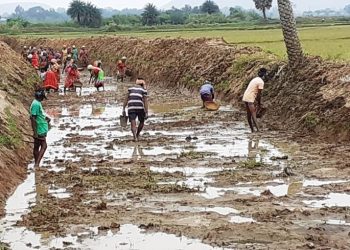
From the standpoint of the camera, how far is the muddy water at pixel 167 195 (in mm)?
8633

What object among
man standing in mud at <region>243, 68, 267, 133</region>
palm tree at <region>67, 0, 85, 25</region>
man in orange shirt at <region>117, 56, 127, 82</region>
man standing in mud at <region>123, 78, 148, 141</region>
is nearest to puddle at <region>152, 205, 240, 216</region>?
man standing in mud at <region>123, 78, 148, 141</region>

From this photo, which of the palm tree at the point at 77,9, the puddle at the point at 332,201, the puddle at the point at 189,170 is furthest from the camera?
the palm tree at the point at 77,9

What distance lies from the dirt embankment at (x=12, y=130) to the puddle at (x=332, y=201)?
457 centimetres

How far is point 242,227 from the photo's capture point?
8797mm

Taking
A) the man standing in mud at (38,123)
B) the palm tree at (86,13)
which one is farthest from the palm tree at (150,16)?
the man standing in mud at (38,123)

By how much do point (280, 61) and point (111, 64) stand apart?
23485 millimetres

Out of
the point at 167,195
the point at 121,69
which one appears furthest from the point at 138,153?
the point at 121,69

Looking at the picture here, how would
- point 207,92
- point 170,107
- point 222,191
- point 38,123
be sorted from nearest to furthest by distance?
point 222,191, point 38,123, point 207,92, point 170,107

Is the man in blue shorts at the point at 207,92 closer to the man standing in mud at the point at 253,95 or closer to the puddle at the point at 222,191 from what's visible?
the man standing in mud at the point at 253,95

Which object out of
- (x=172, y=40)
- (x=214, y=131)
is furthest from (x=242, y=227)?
(x=172, y=40)

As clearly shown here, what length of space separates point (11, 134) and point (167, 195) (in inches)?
218

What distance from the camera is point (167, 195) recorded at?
1082 cm

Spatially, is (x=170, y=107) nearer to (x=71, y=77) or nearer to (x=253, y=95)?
(x=253, y=95)

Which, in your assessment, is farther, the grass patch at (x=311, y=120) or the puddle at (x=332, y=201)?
the grass patch at (x=311, y=120)
